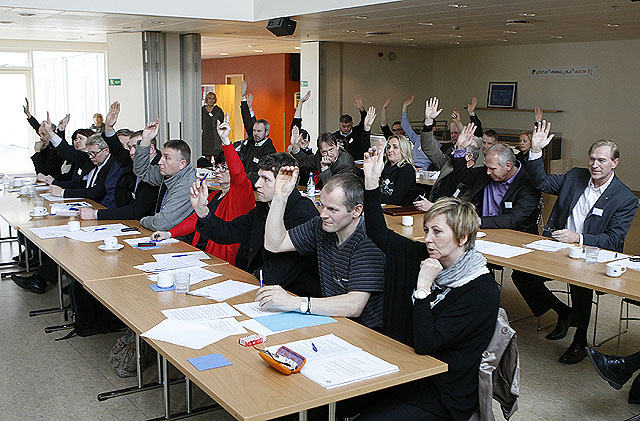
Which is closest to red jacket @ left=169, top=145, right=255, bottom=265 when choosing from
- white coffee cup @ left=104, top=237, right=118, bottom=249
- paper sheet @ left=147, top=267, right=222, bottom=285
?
white coffee cup @ left=104, top=237, right=118, bottom=249

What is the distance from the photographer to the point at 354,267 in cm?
325

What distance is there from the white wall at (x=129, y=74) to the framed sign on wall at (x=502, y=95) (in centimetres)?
785

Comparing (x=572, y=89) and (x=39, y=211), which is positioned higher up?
(x=572, y=89)

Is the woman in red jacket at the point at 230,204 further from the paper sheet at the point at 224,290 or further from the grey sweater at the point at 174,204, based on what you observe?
the paper sheet at the point at 224,290

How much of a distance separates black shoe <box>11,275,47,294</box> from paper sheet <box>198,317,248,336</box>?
3846 millimetres

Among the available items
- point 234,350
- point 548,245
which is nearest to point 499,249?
point 548,245

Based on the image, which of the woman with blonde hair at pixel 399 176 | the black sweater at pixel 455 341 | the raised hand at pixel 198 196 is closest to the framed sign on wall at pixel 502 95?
the woman with blonde hair at pixel 399 176

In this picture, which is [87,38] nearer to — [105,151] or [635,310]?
[105,151]

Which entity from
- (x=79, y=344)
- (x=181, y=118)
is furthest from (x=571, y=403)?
(x=181, y=118)

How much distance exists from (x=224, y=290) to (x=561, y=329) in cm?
300

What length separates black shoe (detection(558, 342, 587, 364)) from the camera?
480 centimetres

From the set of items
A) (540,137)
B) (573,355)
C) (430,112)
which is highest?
(430,112)

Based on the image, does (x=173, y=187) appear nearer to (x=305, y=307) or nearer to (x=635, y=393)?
(x=305, y=307)

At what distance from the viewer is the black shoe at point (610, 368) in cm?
387
